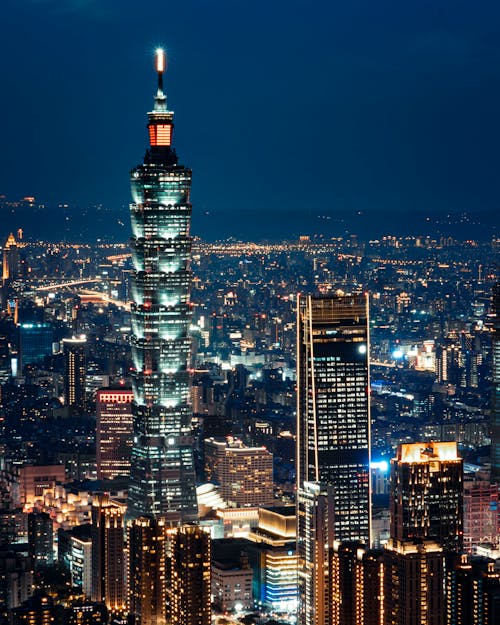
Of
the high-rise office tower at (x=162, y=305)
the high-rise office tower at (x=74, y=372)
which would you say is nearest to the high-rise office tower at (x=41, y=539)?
the high-rise office tower at (x=162, y=305)

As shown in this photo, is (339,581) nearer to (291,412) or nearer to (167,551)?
(167,551)

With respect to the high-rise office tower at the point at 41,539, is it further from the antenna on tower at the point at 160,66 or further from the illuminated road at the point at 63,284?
the illuminated road at the point at 63,284

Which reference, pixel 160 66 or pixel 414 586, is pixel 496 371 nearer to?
pixel 160 66

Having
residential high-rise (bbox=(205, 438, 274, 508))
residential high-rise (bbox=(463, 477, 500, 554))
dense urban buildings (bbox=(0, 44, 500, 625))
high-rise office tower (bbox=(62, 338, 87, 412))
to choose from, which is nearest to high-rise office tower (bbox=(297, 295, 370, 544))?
dense urban buildings (bbox=(0, 44, 500, 625))

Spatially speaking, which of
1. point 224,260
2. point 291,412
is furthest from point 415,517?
point 224,260

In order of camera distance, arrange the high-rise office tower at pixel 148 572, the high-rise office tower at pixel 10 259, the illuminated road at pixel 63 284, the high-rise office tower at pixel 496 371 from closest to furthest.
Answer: the high-rise office tower at pixel 148 572, the high-rise office tower at pixel 496 371, the high-rise office tower at pixel 10 259, the illuminated road at pixel 63 284

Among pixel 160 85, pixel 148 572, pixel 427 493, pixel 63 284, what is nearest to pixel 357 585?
pixel 148 572

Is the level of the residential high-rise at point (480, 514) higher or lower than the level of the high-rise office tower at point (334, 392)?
lower
